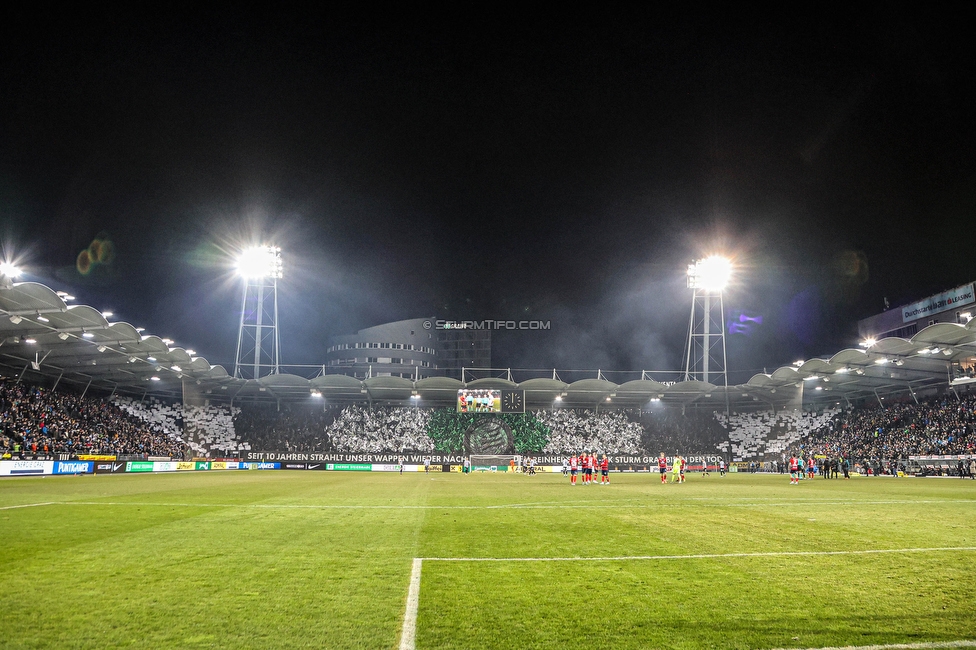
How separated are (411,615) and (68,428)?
47.5 meters

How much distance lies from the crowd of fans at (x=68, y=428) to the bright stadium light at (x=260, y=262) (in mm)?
15571

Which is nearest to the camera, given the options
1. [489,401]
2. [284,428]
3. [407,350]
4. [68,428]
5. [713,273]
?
[68,428]

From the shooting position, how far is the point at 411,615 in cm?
493

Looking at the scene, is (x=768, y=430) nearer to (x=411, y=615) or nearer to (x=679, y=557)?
(x=679, y=557)

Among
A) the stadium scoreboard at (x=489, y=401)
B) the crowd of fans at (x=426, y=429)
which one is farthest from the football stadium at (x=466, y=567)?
the stadium scoreboard at (x=489, y=401)

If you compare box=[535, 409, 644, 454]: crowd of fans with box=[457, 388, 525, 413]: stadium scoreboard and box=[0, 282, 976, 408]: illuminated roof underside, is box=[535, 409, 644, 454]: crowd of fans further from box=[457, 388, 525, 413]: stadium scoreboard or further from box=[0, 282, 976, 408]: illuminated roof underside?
box=[457, 388, 525, 413]: stadium scoreboard

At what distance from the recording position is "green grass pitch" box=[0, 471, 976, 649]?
448 centimetres

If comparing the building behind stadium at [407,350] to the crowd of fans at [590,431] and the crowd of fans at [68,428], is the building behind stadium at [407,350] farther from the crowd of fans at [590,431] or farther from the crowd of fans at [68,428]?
the crowd of fans at [68,428]

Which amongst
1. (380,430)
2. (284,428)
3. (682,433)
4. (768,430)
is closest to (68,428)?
(284,428)

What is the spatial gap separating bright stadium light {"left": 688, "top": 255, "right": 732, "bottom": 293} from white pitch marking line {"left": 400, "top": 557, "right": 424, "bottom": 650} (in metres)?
47.8

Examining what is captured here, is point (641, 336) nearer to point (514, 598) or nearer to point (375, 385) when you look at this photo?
point (375, 385)

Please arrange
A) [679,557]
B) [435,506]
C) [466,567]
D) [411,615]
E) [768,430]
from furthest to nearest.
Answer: [768,430]
[435,506]
[679,557]
[466,567]
[411,615]

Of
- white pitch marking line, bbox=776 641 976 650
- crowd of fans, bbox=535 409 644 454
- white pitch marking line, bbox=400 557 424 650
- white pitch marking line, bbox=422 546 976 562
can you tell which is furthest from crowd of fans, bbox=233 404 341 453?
white pitch marking line, bbox=776 641 976 650

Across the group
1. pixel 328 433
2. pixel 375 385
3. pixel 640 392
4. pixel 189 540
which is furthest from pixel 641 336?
pixel 189 540
